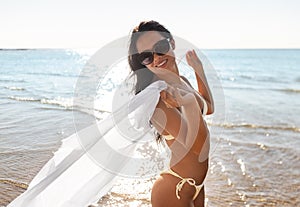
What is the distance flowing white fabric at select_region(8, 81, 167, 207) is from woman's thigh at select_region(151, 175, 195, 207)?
1.14 feet

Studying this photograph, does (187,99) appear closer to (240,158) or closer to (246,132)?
(240,158)

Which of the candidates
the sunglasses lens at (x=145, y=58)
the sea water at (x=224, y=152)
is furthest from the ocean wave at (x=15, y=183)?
the sunglasses lens at (x=145, y=58)

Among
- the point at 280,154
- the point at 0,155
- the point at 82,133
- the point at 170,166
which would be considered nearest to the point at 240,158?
the point at 280,154

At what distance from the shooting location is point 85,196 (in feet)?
7.54

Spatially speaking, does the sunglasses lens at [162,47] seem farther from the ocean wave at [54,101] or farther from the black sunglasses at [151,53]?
the ocean wave at [54,101]

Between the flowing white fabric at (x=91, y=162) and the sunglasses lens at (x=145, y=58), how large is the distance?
348mm

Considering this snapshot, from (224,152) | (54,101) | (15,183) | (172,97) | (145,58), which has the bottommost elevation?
(54,101)

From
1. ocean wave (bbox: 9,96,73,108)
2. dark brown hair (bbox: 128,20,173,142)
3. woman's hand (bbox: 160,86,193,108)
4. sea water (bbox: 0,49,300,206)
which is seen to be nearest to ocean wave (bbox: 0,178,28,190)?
sea water (bbox: 0,49,300,206)

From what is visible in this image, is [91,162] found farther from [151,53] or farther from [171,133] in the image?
[151,53]

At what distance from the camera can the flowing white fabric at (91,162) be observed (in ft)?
7.20

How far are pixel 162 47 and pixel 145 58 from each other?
0.47 feet

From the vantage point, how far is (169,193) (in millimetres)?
2633

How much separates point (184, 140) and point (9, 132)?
739 centimetres

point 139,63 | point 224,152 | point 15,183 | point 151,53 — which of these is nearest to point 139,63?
point 139,63
